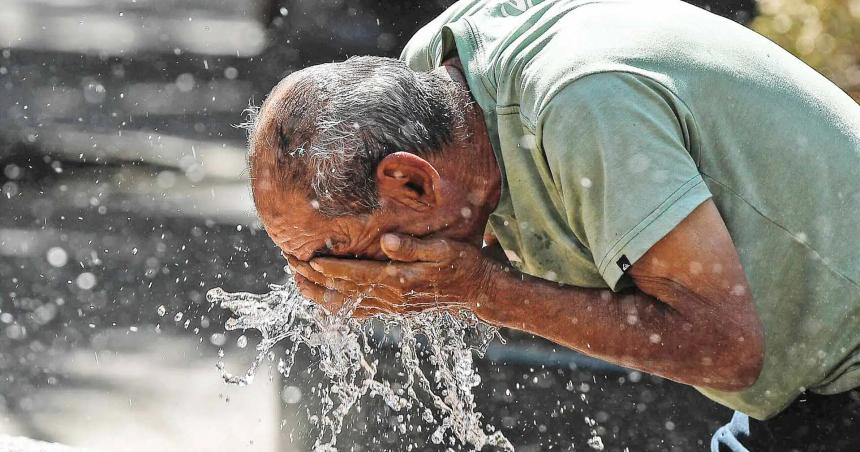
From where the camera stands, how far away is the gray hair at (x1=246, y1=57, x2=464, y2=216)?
244 centimetres

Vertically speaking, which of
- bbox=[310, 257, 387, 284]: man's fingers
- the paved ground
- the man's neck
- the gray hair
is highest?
the gray hair

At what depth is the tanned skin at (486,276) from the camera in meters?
2.08

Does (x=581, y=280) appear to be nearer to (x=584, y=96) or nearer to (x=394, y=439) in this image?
(x=584, y=96)

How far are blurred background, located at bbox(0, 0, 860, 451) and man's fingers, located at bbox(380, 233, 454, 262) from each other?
2.98 metres

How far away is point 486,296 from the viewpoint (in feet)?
8.00

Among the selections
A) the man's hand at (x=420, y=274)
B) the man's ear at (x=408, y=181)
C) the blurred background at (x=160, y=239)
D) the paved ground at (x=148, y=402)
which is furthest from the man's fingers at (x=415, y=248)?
the paved ground at (x=148, y=402)

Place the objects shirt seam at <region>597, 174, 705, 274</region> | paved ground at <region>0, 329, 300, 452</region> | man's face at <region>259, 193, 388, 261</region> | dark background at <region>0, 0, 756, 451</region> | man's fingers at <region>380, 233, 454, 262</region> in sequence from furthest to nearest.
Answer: paved ground at <region>0, 329, 300, 452</region> → dark background at <region>0, 0, 756, 451</region> → man's face at <region>259, 193, 388, 261</region> → man's fingers at <region>380, 233, 454, 262</region> → shirt seam at <region>597, 174, 705, 274</region>

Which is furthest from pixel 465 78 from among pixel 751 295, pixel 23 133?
pixel 23 133

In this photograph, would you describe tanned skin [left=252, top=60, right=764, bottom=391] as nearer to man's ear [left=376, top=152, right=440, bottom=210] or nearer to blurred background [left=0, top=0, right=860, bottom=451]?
man's ear [left=376, top=152, right=440, bottom=210]

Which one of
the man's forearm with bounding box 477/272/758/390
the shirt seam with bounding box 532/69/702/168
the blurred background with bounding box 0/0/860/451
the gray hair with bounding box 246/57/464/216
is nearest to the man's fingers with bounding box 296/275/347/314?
the gray hair with bounding box 246/57/464/216

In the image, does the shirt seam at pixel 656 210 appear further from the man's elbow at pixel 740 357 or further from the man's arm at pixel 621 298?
the man's elbow at pixel 740 357

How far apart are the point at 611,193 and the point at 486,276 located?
480 millimetres

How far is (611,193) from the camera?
81.6 inches


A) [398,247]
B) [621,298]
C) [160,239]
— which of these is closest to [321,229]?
[398,247]
